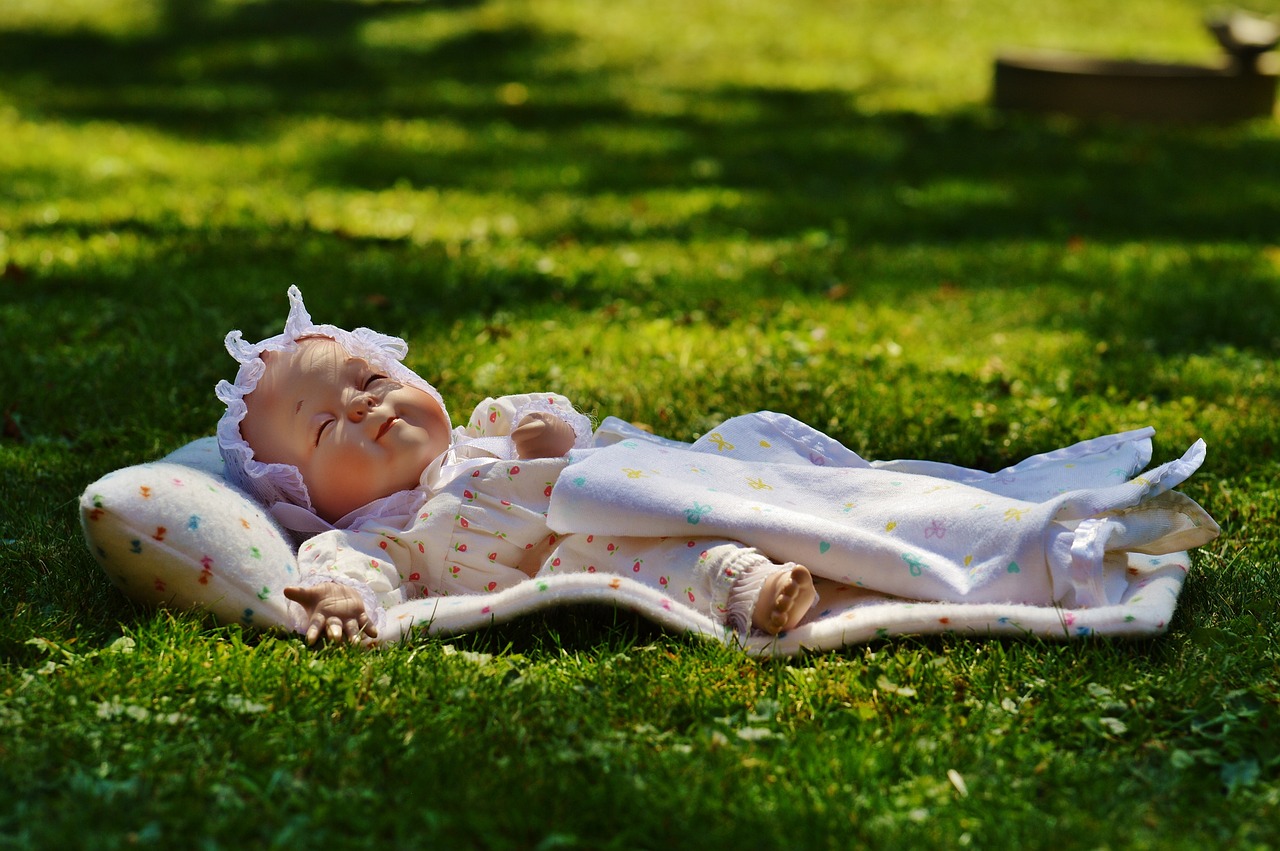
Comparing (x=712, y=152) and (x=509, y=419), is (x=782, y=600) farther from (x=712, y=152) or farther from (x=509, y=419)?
(x=712, y=152)

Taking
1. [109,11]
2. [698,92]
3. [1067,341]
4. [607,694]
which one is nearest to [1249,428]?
[1067,341]

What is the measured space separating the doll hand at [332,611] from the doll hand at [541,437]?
2.48ft

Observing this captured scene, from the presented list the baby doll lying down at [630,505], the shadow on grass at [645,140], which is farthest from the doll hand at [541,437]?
the shadow on grass at [645,140]

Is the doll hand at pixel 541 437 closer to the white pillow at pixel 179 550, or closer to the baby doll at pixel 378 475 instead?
the baby doll at pixel 378 475

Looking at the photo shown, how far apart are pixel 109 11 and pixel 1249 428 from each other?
1699cm

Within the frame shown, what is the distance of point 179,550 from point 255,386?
577mm

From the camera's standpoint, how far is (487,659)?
3.03 meters

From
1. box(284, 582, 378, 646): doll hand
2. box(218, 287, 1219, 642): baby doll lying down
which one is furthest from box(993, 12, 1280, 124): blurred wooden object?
box(284, 582, 378, 646): doll hand

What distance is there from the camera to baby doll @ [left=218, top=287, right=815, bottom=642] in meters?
3.48

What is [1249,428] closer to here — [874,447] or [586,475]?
[874,447]

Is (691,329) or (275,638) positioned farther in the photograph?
(691,329)

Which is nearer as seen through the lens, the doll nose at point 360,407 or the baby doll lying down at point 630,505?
the baby doll lying down at point 630,505

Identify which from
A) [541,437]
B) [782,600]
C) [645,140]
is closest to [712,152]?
[645,140]

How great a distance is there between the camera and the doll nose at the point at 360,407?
3.51 meters
